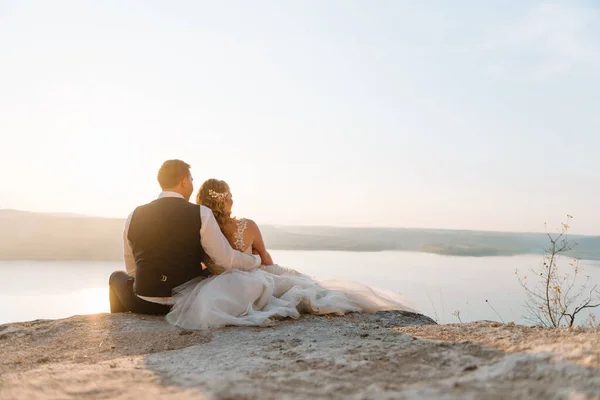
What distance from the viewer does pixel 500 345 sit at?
9.32 ft

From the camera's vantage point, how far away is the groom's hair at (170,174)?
17.4ft

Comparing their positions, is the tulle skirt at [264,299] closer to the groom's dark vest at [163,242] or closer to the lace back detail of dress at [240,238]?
the groom's dark vest at [163,242]

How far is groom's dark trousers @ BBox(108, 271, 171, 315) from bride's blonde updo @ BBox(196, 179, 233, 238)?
3.44 ft

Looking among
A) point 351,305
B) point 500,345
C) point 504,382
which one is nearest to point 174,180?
point 351,305

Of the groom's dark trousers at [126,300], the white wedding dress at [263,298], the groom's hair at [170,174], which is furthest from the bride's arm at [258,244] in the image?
the groom's dark trousers at [126,300]

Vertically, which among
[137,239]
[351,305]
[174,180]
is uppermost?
[174,180]

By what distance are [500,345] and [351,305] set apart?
292 centimetres

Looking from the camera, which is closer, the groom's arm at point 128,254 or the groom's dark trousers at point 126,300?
the groom's dark trousers at point 126,300

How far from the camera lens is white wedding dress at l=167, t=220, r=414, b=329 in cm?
482

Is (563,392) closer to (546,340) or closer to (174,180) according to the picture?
(546,340)

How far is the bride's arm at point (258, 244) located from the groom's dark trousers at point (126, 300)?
1172mm

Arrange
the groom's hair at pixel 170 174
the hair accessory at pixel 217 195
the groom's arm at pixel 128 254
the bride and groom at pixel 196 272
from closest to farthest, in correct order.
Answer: the bride and groom at pixel 196 272 → the groom's hair at pixel 170 174 → the groom's arm at pixel 128 254 → the hair accessory at pixel 217 195

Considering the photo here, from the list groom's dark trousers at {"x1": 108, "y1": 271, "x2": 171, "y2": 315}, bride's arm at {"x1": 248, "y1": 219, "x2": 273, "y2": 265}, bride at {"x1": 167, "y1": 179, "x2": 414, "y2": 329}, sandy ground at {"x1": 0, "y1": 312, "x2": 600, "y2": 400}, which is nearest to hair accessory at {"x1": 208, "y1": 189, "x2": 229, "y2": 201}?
bride at {"x1": 167, "y1": 179, "x2": 414, "y2": 329}

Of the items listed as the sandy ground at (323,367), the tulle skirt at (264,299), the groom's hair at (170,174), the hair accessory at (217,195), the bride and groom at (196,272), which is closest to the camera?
the sandy ground at (323,367)
